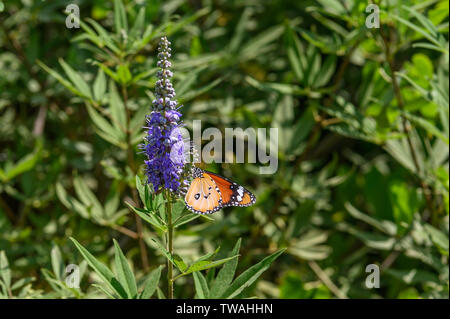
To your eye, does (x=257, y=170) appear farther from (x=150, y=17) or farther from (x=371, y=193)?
(x=150, y=17)

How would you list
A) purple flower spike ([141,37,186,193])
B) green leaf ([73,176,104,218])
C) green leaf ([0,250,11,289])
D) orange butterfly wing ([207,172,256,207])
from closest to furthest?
purple flower spike ([141,37,186,193])
orange butterfly wing ([207,172,256,207])
green leaf ([0,250,11,289])
green leaf ([73,176,104,218])

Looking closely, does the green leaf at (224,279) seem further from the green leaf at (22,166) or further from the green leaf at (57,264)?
the green leaf at (22,166)

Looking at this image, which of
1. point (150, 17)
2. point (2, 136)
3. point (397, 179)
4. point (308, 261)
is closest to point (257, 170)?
point (308, 261)

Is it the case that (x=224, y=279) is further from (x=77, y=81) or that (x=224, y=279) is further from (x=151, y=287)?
(x=77, y=81)

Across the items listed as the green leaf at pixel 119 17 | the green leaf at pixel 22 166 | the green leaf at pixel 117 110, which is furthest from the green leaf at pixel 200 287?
the green leaf at pixel 22 166

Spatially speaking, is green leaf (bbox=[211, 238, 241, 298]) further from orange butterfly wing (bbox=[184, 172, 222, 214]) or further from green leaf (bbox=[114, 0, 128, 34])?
green leaf (bbox=[114, 0, 128, 34])

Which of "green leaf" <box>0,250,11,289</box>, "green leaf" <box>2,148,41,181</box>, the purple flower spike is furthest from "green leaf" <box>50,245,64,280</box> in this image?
the purple flower spike

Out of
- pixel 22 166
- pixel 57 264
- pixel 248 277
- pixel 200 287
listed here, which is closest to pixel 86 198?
pixel 22 166
